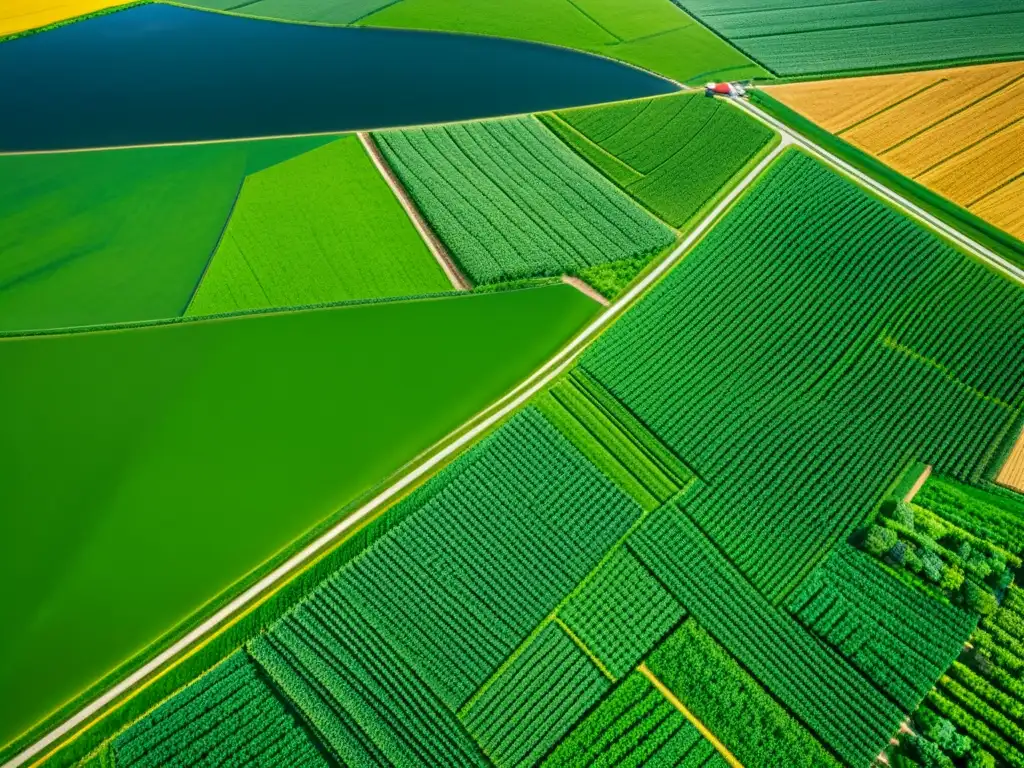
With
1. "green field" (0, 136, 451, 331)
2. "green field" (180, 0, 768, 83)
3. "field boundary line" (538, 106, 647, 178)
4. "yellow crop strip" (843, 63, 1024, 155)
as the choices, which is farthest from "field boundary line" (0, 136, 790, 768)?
"green field" (180, 0, 768, 83)

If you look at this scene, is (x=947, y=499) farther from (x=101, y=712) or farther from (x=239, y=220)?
(x=239, y=220)

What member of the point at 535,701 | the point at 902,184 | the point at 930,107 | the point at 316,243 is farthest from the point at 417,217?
the point at 930,107

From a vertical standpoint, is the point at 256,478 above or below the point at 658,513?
above

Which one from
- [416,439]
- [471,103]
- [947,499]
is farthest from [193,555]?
[471,103]

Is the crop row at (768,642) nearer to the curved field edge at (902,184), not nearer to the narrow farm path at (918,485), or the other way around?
the narrow farm path at (918,485)

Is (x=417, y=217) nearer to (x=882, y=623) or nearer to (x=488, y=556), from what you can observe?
(x=488, y=556)
